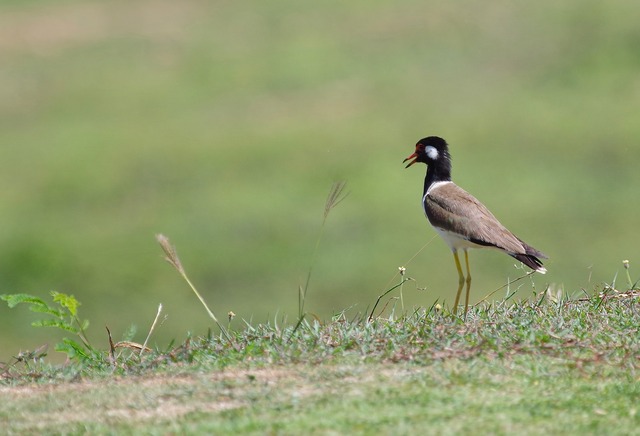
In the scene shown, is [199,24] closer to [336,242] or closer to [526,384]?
[336,242]

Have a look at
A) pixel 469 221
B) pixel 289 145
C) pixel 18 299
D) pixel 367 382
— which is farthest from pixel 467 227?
pixel 289 145

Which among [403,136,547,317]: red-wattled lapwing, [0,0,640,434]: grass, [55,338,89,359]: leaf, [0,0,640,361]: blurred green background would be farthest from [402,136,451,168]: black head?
[0,0,640,361]: blurred green background

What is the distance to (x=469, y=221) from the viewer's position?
7.80m

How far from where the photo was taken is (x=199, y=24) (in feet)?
86.5

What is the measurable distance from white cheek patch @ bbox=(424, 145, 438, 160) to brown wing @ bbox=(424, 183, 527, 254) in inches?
20.2

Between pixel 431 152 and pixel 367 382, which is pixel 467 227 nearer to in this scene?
pixel 431 152

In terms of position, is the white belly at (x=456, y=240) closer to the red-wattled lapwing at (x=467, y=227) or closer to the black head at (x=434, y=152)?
the red-wattled lapwing at (x=467, y=227)

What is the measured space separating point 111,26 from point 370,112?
726cm

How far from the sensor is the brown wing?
7.70 m

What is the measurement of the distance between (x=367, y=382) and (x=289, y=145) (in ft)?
49.7

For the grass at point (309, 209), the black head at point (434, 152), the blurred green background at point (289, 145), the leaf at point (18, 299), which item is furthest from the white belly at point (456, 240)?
the blurred green background at point (289, 145)

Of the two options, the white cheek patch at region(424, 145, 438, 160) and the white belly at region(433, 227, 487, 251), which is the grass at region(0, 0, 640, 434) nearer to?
the white belly at region(433, 227, 487, 251)

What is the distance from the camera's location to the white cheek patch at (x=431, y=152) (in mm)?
8573

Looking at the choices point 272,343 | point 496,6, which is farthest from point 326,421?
point 496,6
